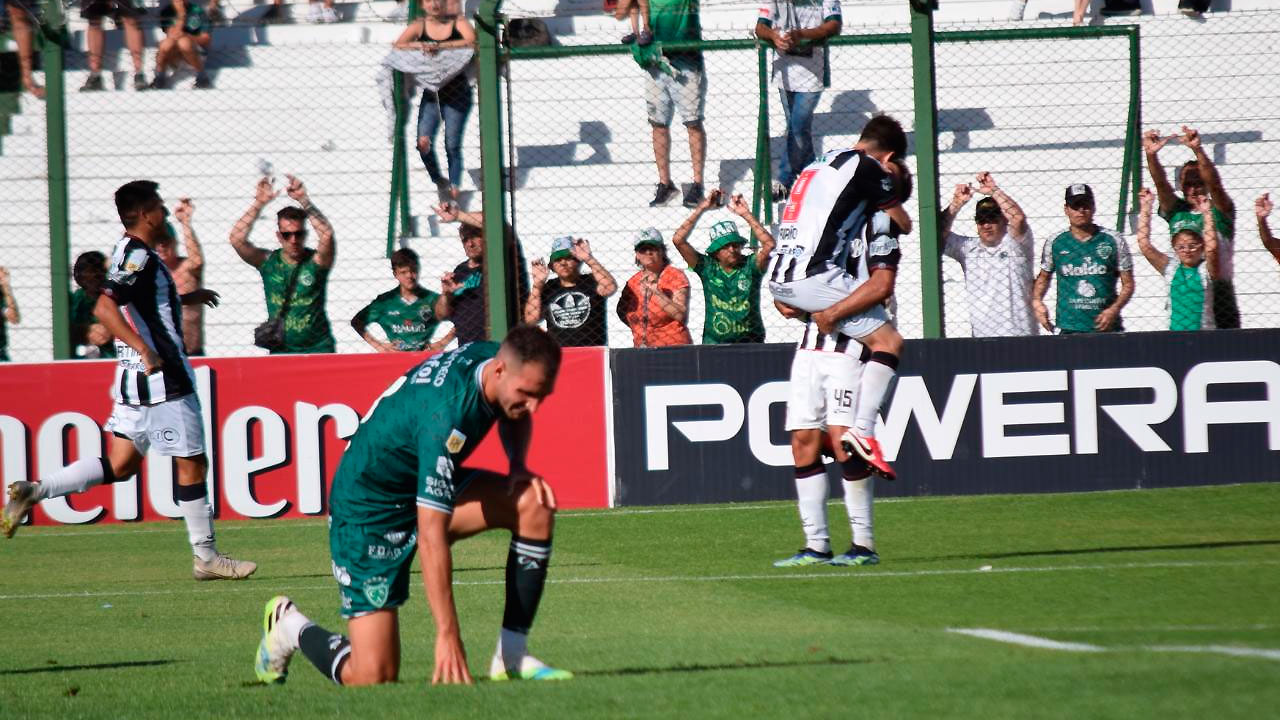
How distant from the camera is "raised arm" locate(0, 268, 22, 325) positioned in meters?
14.2

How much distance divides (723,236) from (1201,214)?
379 cm

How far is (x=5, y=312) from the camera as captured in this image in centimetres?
1445

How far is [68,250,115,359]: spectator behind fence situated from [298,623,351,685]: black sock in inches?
A: 305

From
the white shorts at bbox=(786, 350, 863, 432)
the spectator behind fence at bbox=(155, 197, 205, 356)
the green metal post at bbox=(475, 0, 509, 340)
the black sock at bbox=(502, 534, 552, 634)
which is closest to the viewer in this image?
the black sock at bbox=(502, 534, 552, 634)

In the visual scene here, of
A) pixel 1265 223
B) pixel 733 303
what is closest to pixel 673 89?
pixel 733 303

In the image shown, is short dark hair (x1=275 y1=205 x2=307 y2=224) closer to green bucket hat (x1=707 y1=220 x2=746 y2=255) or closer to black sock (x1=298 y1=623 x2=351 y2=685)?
green bucket hat (x1=707 y1=220 x2=746 y2=255)

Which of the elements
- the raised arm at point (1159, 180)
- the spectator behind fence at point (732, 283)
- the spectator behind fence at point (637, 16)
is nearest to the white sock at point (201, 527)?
the spectator behind fence at point (732, 283)

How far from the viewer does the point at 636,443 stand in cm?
1296

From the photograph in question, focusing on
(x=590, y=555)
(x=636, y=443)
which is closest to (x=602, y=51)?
(x=636, y=443)

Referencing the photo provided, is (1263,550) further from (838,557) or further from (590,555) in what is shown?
(590,555)

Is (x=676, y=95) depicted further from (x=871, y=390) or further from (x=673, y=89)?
(x=871, y=390)

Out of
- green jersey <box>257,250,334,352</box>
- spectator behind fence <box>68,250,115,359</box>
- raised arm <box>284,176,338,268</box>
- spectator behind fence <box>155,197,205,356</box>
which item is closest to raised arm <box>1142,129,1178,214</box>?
raised arm <box>284,176,338,268</box>

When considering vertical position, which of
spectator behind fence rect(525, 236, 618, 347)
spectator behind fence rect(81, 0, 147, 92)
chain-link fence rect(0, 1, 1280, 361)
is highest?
spectator behind fence rect(81, 0, 147, 92)

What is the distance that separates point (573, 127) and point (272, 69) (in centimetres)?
375
